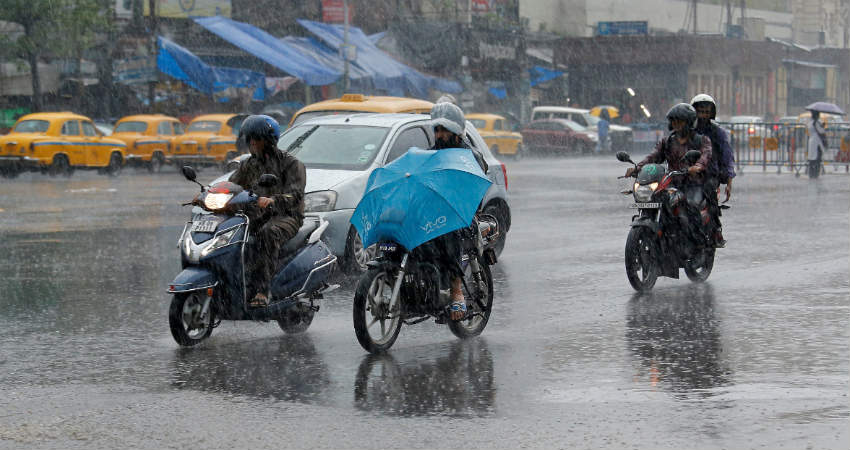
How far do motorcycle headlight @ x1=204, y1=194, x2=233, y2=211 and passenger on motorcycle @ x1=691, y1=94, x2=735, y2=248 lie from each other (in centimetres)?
495

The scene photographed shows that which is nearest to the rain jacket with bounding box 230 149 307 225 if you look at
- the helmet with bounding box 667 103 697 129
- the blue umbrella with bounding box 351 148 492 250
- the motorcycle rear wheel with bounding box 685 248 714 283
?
the blue umbrella with bounding box 351 148 492 250

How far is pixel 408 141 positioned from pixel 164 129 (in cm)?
2227

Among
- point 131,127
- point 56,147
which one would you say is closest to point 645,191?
point 56,147

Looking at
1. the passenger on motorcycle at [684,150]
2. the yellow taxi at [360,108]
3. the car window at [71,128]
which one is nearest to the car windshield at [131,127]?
the car window at [71,128]

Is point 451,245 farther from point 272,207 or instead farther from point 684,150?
point 684,150

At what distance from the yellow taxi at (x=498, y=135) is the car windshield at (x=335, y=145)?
90.4 feet

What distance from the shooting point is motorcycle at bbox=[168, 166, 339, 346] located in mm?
8344

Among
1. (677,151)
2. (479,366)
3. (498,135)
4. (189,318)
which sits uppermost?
(677,151)

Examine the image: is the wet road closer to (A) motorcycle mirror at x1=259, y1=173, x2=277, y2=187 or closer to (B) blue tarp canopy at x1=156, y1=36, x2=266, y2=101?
(A) motorcycle mirror at x1=259, y1=173, x2=277, y2=187

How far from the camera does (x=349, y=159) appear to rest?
501 inches

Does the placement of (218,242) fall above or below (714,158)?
below

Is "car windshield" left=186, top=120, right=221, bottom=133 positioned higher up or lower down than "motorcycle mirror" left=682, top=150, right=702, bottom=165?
lower down

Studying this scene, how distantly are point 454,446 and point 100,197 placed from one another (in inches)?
748

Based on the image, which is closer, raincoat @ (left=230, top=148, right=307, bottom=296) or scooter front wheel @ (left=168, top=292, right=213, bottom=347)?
scooter front wheel @ (left=168, top=292, right=213, bottom=347)
